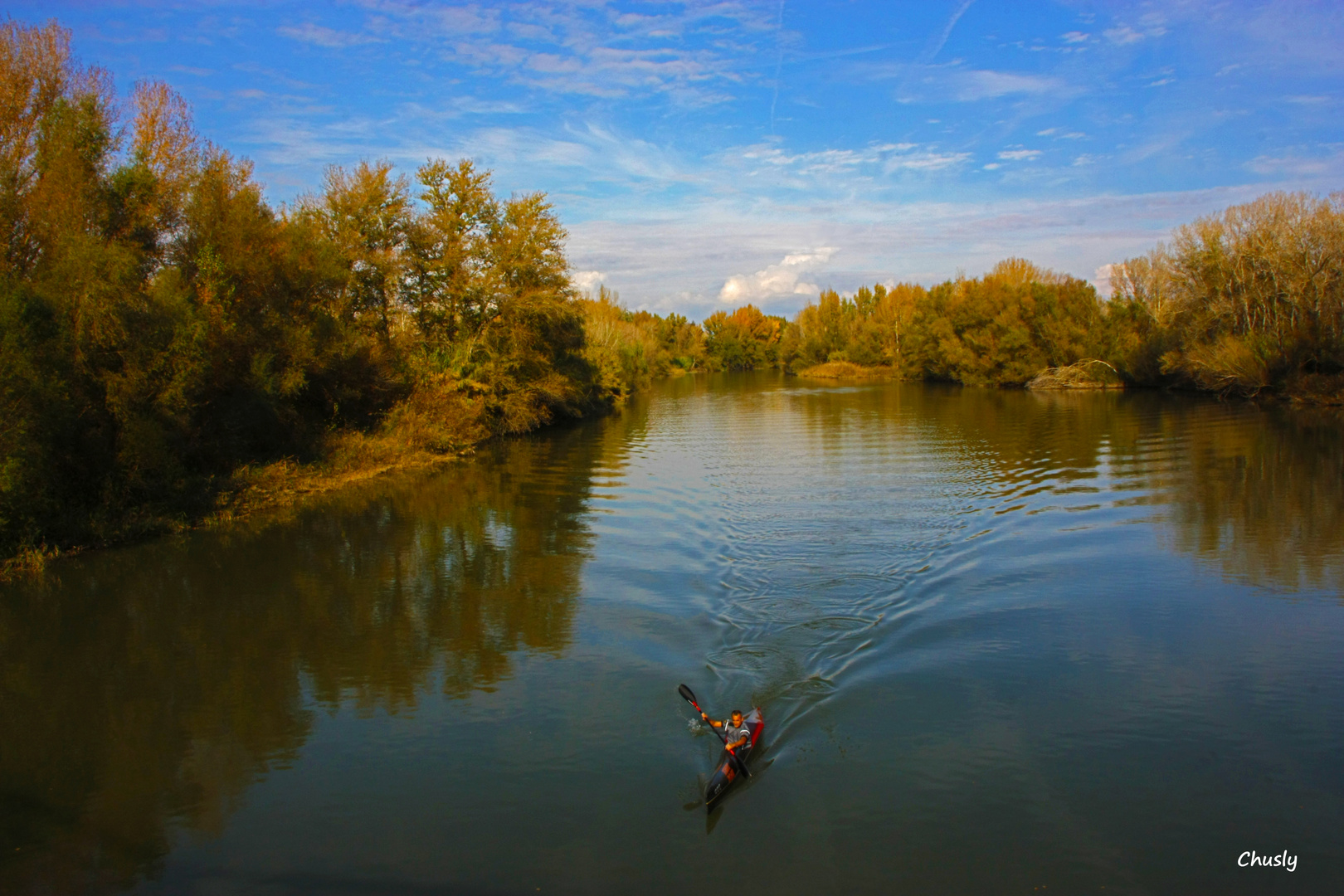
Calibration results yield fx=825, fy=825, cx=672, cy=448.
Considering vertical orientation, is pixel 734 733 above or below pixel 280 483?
below

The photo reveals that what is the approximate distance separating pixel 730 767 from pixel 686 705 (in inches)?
55.8

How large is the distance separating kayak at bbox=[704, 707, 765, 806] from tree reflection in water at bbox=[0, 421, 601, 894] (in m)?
2.86

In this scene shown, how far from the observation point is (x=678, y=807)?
602 centimetres

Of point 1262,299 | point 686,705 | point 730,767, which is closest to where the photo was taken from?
point 730,767

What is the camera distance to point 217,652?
30.5 ft

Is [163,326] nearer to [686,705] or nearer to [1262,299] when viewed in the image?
[686,705]

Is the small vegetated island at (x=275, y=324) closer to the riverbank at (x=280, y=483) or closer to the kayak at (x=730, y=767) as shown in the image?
the riverbank at (x=280, y=483)

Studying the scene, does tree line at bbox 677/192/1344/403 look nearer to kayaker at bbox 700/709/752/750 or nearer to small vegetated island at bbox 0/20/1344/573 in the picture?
small vegetated island at bbox 0/20/1344/573

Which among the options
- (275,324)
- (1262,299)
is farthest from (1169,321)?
(275,324)

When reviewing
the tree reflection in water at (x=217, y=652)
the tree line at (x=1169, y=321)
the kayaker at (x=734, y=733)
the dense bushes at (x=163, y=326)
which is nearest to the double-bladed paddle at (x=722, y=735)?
the kayaker at (x=734, y=733)

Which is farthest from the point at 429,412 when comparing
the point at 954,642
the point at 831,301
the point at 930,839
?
the point at 831,301

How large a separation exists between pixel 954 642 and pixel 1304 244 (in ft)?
118

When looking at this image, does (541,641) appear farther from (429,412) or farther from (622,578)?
(429,412)

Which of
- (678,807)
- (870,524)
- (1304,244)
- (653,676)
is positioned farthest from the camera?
(1304,244)
